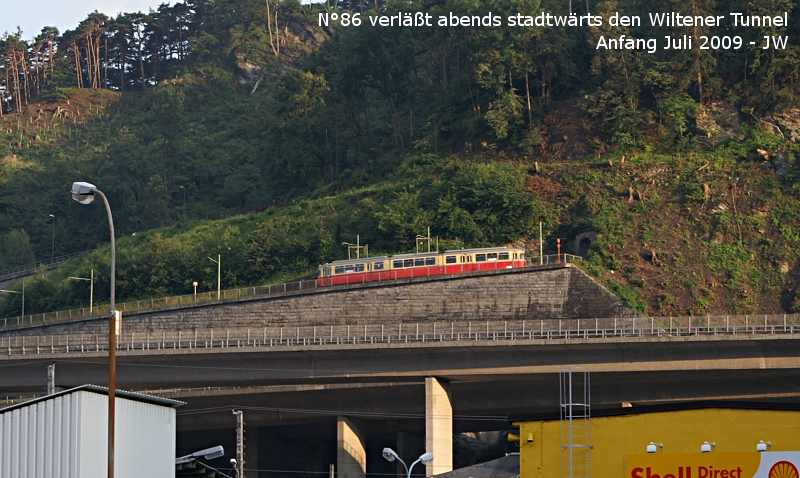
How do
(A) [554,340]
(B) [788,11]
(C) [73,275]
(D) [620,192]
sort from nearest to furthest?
(A) [554,340] → (D) [620,192] → (B) [788,11] → (C) [73,275]

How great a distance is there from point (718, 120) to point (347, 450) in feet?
170

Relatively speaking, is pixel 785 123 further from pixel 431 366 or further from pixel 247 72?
pixel 247 72

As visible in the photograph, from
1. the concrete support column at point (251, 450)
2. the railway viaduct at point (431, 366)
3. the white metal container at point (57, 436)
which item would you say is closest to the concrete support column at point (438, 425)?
the railway viaduct at point (431, 366)

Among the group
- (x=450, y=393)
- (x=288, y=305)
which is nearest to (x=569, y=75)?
(x=288, y=305)

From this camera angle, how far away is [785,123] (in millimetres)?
115688

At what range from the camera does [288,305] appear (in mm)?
104312

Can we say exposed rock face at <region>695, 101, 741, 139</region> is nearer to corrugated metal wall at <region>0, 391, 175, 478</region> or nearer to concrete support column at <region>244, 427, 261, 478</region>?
concrete support column at <region>244, 427, 261, 478</region>

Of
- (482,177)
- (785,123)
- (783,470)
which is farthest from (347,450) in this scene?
(785,123)

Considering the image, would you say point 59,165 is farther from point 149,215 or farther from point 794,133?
point 794,133

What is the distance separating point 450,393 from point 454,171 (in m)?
37.1

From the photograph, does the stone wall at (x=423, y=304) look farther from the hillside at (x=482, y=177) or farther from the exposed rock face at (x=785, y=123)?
the exposed rock face at (x=785, y=123)

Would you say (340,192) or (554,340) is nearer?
(554,340)

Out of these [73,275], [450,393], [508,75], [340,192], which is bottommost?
[450,393]

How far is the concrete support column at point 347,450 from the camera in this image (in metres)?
88.0
